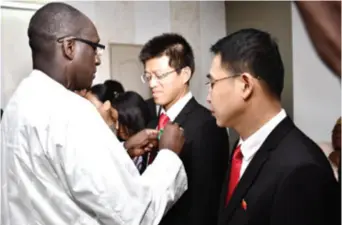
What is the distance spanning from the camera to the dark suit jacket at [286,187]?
107cm

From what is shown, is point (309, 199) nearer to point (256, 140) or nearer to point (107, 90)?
point (256, 140)

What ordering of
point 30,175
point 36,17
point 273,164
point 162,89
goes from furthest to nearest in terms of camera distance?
point 162,89
point 36,17
point 30,175
point 273,164

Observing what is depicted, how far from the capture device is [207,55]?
352 cm

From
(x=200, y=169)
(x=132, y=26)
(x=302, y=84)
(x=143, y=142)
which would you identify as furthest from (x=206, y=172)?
(x=302, y=84)

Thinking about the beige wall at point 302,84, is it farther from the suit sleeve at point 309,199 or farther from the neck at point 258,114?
the suit sleeve at point 309,199

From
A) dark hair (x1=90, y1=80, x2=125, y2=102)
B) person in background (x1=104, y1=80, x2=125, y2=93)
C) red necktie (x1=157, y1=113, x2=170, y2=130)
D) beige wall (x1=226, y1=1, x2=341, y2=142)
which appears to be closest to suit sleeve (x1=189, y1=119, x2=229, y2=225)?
red necktie (x1=157, y1=113, x2=170, y2=130)

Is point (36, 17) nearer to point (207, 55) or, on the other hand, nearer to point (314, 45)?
point (314, 45)

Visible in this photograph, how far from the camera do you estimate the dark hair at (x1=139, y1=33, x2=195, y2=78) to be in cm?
216

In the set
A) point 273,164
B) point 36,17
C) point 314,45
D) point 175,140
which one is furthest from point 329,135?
point 314,45

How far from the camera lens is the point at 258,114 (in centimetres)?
136

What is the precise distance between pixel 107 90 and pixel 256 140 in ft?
5.22

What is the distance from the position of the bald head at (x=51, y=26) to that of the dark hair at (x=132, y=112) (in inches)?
42.2

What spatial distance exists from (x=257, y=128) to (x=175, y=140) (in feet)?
1.25

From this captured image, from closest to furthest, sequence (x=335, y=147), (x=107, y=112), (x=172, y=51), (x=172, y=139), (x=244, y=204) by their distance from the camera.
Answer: (x=244, y=204)
(x=172, y=139)
(x=172, y=51)
(x=107, y=112)
(x=335, y=147)
